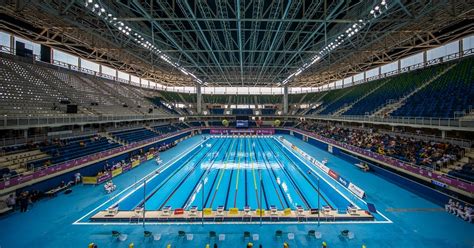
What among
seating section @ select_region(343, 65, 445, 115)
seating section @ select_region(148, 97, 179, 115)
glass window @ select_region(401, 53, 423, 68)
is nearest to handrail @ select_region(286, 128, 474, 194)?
seating section @ select_region(343, 65, 445, 115)

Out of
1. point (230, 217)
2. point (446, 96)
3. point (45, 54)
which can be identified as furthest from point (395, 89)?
point (45, 54)

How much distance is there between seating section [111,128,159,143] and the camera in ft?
72.4

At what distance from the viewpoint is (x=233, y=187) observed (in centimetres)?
1387

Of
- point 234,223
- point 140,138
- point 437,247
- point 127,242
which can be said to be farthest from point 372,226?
point 140,138

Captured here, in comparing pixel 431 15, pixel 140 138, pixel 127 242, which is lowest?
pixel 127 242

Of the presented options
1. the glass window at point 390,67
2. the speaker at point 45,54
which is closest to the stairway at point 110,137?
the speaker at point 45,54

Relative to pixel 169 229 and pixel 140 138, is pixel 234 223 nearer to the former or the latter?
pixel 169 229

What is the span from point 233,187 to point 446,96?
1735 centimetres

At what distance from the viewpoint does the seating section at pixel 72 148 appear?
13219 millimetres

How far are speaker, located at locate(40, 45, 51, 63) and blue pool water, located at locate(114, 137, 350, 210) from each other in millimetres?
18009

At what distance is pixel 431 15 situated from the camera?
1376 cm

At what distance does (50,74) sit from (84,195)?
16636mm

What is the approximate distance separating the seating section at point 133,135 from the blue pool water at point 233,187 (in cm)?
635

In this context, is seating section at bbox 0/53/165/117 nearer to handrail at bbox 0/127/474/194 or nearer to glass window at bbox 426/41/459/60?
handrail at bbox 0/127/474/194
